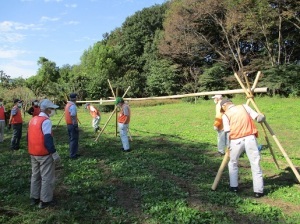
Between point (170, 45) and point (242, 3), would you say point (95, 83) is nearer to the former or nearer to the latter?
point (170, 45)

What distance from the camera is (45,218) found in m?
6.26

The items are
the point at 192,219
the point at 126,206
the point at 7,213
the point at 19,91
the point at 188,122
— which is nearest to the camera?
the point at 192,219

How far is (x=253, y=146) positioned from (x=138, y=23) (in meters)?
48.3

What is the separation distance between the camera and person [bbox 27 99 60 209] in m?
6.76

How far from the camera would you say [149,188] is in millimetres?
7922

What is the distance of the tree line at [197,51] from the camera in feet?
108

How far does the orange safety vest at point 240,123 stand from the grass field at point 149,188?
1.48 meters

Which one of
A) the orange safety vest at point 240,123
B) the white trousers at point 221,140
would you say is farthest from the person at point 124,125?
the orange safety vest at point 240,123

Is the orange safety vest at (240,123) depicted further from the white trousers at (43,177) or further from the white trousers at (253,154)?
the white trousers at (43,177)

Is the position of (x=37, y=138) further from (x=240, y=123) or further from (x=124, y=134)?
(x=124, y=134)

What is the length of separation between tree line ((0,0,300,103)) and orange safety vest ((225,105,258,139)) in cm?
2674

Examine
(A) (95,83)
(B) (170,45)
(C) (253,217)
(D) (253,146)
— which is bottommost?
(C) (253,217)

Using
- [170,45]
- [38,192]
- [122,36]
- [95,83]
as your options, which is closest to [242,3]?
[170,45]

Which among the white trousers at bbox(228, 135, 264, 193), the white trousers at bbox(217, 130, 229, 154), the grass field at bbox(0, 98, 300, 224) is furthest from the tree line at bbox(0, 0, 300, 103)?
the white trousers at bbox(228, 135, 264, 193)
